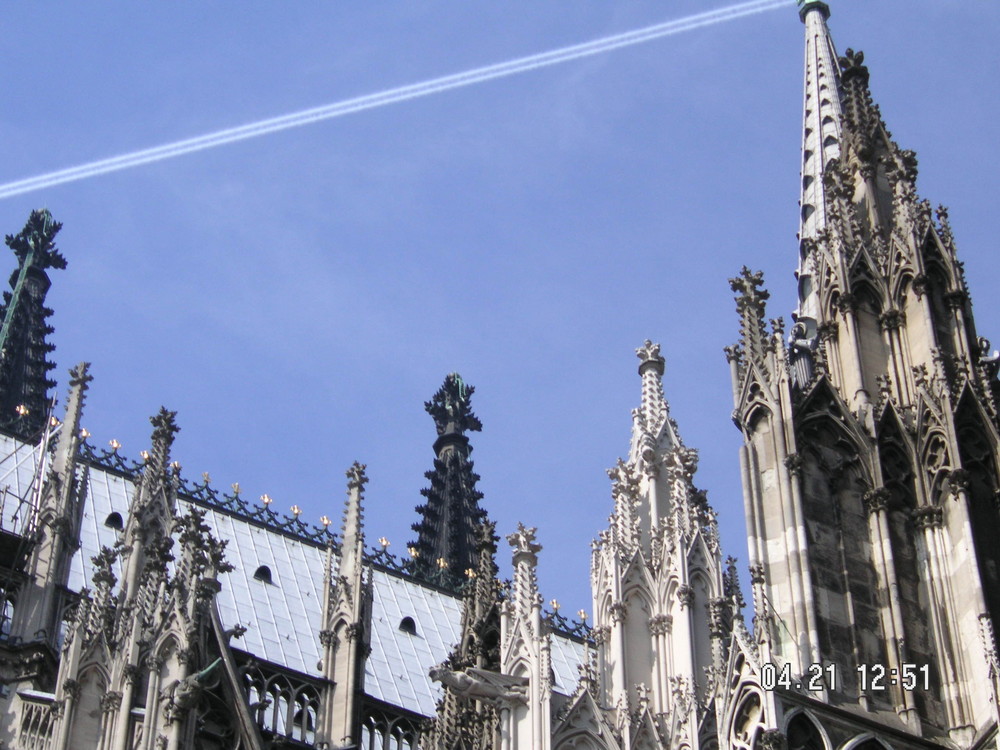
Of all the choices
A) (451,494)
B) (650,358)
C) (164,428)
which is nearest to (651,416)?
(650,358)

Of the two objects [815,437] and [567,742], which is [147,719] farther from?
[815,437]

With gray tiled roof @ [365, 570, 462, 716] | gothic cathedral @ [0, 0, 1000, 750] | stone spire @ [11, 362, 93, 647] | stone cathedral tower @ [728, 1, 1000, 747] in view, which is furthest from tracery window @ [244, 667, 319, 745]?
stone cathedral tower @ [728, 1, 1000, 747]

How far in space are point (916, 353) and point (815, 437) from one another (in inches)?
90.5

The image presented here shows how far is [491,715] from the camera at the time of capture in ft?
102

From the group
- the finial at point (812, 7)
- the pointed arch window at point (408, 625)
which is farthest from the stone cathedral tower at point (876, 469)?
the pointed arch window at point (408, 625)

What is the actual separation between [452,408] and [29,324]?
1477cm

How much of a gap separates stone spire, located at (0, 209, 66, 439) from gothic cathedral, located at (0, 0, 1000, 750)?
75.8ft

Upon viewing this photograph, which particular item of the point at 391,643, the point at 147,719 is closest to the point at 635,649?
the point at 147,719

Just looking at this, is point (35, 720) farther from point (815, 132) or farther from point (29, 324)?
point (29, 324)

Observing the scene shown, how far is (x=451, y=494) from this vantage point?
67.4 meters

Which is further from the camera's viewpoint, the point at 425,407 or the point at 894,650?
the point at 425,407

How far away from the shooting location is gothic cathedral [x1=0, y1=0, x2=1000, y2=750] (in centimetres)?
2359

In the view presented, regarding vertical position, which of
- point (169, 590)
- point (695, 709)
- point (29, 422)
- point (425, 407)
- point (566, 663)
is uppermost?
point (425, 407)
